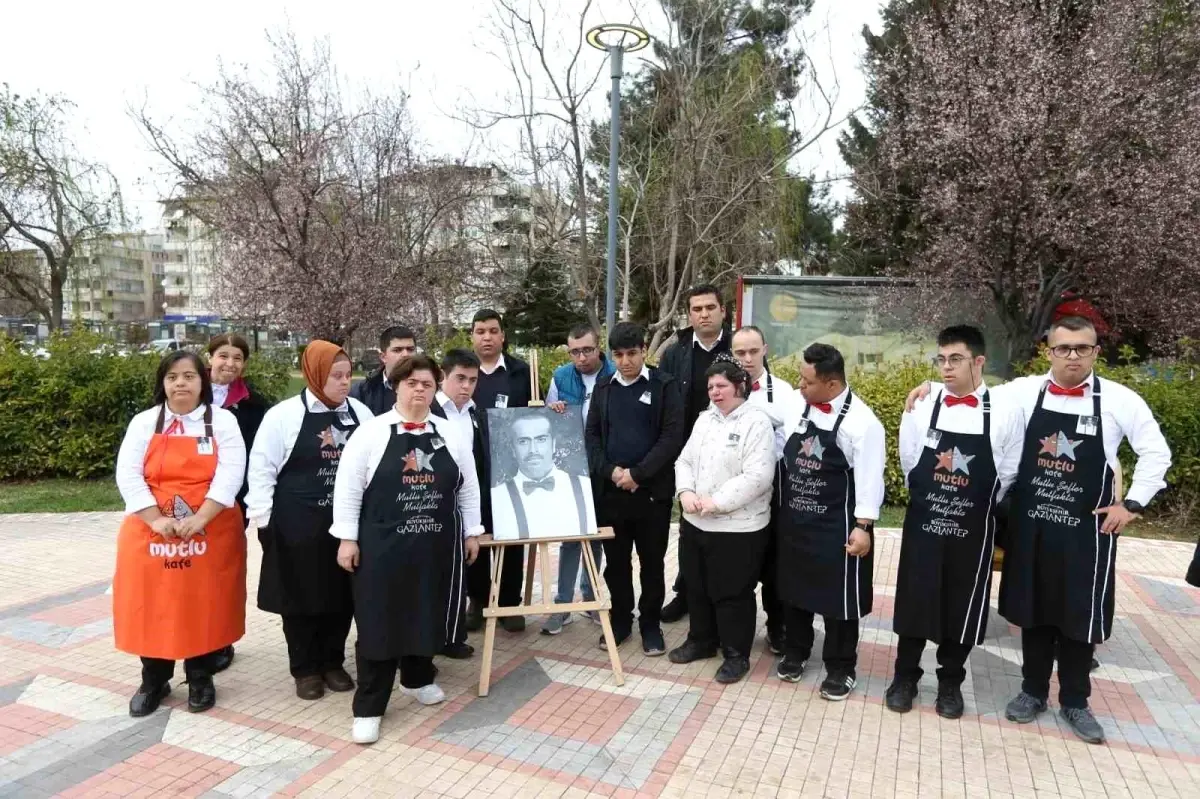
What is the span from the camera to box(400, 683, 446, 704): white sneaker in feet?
12.6

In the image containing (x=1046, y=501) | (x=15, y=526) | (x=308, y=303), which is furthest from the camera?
(x=308, y=303)

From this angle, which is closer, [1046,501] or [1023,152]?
Result: [1046,501]

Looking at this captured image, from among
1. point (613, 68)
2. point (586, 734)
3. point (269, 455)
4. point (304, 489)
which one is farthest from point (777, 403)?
point (613, 68)

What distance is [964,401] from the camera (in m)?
3.60

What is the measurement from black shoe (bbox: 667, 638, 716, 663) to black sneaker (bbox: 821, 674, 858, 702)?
2.28 feet

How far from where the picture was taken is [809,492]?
3828 mm

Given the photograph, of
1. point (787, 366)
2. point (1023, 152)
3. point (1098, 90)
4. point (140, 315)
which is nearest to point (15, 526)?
point (787, 366)

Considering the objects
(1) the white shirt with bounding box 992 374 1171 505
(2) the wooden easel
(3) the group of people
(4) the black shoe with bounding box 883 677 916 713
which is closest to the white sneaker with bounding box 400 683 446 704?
(3) the group of people

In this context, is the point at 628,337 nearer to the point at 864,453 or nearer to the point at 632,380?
the point at 632,380

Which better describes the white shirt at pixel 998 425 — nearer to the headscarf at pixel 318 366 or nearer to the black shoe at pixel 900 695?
the black shoe at pixel 900 695

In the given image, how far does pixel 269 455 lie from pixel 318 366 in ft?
1.53

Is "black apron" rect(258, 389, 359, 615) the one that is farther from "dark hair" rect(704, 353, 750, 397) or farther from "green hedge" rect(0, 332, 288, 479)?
"green hedge" rect(0, 332, 288, 479)

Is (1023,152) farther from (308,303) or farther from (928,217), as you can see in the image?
(308,303)

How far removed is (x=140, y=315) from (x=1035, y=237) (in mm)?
65700
